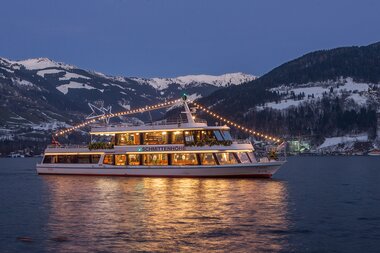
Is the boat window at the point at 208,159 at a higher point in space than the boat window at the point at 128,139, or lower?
lower

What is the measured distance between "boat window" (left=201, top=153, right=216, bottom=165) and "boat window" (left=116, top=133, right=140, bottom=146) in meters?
9.77

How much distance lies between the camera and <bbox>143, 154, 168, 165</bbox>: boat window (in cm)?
6894

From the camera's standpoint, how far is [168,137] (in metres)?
68.9

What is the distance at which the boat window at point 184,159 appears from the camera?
6681cm

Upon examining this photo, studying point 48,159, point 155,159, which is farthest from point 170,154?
→ point 48,159

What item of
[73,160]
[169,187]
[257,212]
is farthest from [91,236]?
[73,160]

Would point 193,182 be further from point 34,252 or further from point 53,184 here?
point 34,252

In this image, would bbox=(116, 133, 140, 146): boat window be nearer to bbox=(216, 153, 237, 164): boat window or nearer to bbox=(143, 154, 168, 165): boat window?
bbox=(143, 154, 168, 165): boat window

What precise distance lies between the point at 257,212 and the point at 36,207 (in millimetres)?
17809

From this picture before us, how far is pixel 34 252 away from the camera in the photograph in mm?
27828

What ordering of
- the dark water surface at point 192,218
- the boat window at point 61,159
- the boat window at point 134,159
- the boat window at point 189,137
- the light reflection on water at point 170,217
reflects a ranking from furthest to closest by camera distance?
the boat window at point 61,159
the boat window at point 134,159
the boat window at point 189,137
the light reflection on water at point 170,217
the dark water surface at point 192,218

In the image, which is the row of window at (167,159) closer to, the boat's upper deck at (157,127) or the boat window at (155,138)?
the boat window at (155,138)

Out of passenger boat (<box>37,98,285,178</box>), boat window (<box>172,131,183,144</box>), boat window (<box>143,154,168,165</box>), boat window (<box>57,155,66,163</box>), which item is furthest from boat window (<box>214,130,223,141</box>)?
boat window (<box>57,155,66,163</box>)

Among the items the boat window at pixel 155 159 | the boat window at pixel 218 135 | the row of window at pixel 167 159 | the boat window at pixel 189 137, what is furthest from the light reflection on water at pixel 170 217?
the boat window at pixel 155 159
